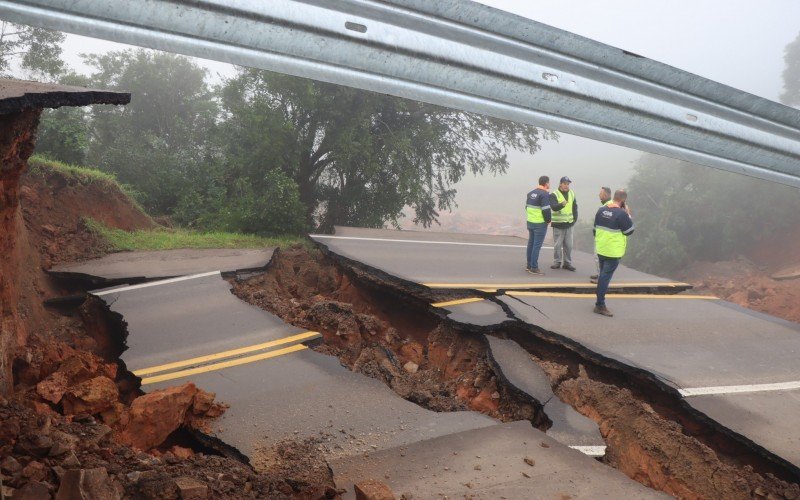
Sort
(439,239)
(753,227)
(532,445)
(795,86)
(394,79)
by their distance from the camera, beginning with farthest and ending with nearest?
(795,86) < (753,227) < (439,239) < (532,445) < (394,79)

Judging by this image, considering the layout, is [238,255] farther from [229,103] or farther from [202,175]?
[229,103]

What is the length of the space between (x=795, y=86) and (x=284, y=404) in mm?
47699

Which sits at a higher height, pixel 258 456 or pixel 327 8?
pixel 327 8

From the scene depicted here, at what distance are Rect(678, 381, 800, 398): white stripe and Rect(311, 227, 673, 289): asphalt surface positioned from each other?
3.49 metres

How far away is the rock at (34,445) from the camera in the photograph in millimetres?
3412

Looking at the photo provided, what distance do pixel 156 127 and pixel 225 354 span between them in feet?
70.7

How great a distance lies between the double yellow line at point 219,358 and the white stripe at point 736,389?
14.0 ft

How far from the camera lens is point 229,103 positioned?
1834 centimetres

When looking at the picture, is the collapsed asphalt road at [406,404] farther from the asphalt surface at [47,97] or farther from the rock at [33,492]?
the asphalt surface at [47,97]

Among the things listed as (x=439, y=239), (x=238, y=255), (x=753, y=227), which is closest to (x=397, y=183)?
(x=439, y=239)

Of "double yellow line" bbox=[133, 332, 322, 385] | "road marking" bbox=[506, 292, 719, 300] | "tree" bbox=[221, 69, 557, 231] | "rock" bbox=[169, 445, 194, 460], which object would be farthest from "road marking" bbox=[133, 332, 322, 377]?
"tree" bbox=[221, 69, 557, 231]

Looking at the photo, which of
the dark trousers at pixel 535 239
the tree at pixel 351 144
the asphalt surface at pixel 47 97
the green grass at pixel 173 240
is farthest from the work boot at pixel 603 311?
the tree at pixel 351 144

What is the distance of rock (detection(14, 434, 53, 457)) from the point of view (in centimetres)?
341

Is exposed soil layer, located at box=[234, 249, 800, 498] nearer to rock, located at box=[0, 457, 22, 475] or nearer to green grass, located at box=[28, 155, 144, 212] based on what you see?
rock, located at box=[0, 457, 22, 475]
